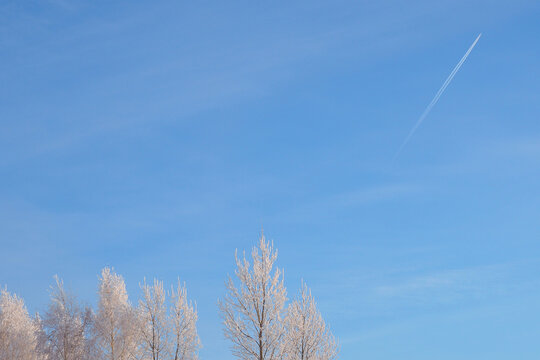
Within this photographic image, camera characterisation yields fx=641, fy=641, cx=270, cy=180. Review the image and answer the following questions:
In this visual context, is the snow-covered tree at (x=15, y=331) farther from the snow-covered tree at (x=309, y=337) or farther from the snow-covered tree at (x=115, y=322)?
the snow-covered tree at (x=309, y=337)

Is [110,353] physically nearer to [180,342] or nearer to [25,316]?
[180,342]

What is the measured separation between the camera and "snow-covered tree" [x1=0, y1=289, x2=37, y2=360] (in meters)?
42.8

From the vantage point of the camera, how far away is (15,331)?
46094 millimetres

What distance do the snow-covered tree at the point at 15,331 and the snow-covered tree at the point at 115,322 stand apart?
6.63m

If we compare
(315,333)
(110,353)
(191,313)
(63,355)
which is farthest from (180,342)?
(315,333)

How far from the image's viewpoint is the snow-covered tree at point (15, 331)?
1683 inches

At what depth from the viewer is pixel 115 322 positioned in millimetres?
39312

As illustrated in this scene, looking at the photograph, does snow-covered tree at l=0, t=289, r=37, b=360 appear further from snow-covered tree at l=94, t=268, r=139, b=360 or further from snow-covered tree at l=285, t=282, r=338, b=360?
snow-covered tree at l=285, t=282, r=338, b=360

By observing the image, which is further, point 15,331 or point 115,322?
point 15,331

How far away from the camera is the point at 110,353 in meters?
38.8

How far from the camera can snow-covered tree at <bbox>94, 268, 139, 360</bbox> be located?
126 feet

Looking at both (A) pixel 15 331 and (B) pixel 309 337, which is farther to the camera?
(A) pixel 15 331

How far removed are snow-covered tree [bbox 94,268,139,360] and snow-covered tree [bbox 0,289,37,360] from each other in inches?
261

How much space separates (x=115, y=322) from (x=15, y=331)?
37.2 feet
